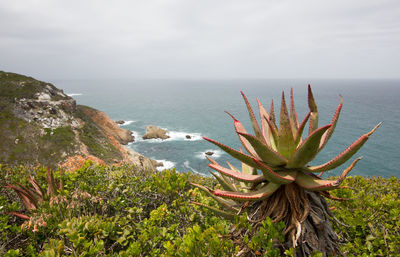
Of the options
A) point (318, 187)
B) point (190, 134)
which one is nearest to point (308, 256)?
point (318, 187)

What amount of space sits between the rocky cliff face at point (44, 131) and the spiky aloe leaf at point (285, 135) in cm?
2424

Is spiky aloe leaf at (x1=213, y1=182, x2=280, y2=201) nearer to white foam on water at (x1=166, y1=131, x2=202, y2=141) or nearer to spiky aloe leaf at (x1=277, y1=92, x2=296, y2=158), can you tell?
spiky aloe leaf at (x1=277, y1=92, x2=296, y2=158)

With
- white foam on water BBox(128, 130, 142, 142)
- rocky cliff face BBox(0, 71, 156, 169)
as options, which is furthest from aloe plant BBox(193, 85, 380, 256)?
white foam on water BBox(128, 130, 142, 142)

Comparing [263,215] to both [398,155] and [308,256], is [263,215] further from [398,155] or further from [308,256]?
[398,155]

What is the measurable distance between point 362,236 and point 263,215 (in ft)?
6.39

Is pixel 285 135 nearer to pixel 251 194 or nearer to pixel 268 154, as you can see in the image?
pixel 268 154

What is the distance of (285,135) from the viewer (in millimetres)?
2326

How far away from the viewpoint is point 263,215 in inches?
95.0

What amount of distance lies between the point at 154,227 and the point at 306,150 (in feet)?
6.65

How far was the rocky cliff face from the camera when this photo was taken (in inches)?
1035

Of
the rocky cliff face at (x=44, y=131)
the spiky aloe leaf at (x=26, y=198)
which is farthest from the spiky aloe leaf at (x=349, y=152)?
the rocky cliff face at (x=44, y=131)

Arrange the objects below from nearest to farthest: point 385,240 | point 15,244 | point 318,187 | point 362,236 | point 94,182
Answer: point 318,187, point 385,240, point 362,236, point 15,244, point 94,182

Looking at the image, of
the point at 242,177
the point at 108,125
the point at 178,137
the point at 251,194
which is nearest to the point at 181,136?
the point at 178,137

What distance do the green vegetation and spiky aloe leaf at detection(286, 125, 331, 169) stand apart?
2.17 feet
